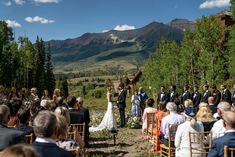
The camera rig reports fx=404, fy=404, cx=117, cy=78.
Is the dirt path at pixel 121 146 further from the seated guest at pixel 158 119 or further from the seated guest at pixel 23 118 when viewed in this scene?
the seated guest at pixel 23 118

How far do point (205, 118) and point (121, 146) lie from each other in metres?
5.22

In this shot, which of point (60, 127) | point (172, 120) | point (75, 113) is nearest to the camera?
point (60, 127)

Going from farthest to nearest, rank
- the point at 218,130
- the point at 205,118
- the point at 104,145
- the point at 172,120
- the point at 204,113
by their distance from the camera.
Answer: the point at 104,145
the point at 172,120
the point at 205,118
the point at 204,113
the point at 218,130

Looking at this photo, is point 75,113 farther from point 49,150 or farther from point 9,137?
point 49,150

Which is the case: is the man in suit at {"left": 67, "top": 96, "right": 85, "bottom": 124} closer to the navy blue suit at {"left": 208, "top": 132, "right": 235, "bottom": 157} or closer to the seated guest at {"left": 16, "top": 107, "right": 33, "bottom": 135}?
the seated guest at {"left": 16, "top": 107, "right": 33, "bottom": 135}

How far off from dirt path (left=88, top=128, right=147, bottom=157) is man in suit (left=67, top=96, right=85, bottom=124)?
136cm

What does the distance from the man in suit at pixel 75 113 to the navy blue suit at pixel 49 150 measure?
6526 millimetres

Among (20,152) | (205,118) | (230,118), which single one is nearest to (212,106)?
(205,118)

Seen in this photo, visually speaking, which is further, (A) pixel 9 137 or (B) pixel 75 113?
(B) pixel 75 113

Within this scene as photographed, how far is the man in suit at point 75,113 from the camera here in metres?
10.8

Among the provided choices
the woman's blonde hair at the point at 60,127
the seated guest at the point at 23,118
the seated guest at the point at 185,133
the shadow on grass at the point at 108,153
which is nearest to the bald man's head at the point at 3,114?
the seated guest at the point at 23,118

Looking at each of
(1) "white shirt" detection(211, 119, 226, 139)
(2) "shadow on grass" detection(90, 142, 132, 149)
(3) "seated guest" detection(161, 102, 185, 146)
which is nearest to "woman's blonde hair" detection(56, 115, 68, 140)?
(1) "white shirt" detection(211, 119, 226, 139)

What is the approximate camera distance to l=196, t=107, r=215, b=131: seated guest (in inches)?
373

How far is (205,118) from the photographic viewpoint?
9609 mm
